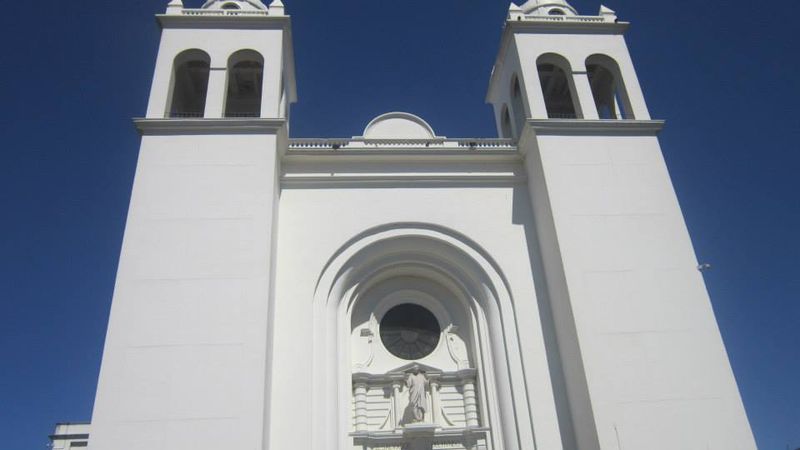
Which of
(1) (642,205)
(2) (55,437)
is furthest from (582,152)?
(2) (55,437)

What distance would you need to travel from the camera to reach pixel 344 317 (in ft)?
40.0

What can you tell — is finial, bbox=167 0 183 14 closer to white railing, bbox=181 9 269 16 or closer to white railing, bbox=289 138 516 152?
white railing, bbox=181 9 269 16

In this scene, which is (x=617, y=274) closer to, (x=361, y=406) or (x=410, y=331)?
(x=410, y=331)

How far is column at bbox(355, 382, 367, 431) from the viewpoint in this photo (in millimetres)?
11367

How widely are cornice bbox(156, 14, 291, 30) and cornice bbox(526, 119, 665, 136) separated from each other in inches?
268

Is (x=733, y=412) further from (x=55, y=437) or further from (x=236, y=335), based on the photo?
(x=55, y=437)

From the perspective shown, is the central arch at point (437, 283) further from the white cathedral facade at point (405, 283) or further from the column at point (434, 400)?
the column at point (434, 400)

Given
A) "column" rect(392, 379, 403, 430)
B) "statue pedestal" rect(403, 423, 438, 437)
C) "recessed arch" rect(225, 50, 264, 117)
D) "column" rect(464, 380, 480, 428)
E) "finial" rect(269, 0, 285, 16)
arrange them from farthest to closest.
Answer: "recessed arch" rect(225, 50, 264, 117) → "finial" rect(269, 0, 285, 16) → "column" rect(464, 380, 480, 428) → "column" rect(392, 379, 403, 430) → "statue pedestal" rect(403, 423, 438, 437)

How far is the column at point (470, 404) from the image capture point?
38.2ft

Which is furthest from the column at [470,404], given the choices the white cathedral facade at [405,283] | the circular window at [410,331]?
the circular window at [410,331]

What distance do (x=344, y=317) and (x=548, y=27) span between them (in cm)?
933

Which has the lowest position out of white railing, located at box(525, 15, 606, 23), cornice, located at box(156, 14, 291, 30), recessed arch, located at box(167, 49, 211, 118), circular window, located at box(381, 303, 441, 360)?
circular window, located at box(381, 303, 441, 360)

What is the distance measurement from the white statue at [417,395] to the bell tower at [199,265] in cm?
288

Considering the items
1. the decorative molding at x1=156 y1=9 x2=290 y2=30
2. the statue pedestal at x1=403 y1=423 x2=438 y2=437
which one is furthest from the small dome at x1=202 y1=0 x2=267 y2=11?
the statue pedestal at x1=403 y1=423 x2=438 y2=437
